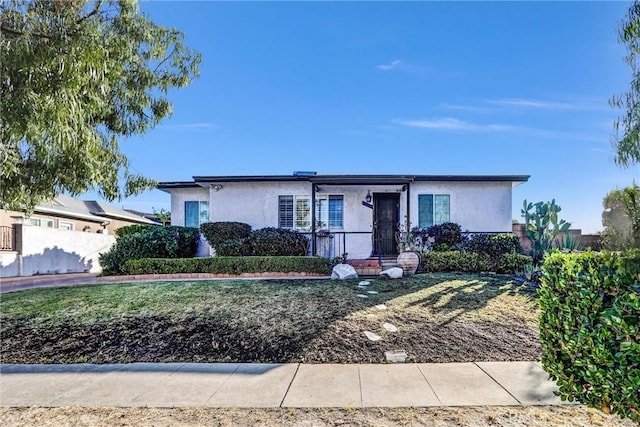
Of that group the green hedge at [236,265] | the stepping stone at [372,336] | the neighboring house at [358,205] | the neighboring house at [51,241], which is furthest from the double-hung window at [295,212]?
the stepping stone at [372,336]

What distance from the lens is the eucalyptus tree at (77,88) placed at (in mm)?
3965

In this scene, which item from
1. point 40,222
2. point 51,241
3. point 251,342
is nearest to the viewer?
point 251,342

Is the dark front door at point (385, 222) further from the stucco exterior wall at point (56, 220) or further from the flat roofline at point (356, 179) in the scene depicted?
the stucco exterior wall at point (56, 220)

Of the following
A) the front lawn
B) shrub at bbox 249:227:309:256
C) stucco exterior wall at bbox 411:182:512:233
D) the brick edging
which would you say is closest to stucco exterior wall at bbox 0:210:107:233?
the brick edging

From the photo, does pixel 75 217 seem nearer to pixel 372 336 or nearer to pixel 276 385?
pixel 372 336

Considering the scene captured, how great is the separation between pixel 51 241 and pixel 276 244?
34.8 feet

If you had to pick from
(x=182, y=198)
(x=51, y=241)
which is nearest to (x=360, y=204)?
(x=182, y=198)

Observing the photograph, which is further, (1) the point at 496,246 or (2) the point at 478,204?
(2) the point at 478,204

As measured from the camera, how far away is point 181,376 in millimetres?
4551

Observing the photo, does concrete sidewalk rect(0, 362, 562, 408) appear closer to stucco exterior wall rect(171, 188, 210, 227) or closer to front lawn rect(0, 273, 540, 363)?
front lawn rect(0, 273, 540, 363)

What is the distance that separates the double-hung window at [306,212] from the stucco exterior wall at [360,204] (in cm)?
21

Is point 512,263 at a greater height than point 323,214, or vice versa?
point 323,214

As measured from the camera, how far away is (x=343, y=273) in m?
10.4

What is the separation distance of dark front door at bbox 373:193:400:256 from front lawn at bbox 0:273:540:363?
204 inches
